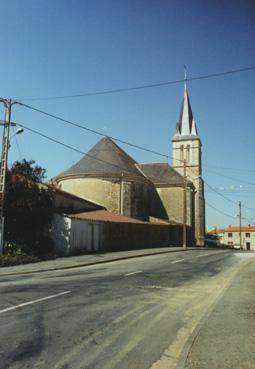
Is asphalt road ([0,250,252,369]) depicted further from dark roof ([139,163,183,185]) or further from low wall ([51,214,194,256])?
dark roof ([139,163,183,185])

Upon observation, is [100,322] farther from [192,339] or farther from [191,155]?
[191,155]

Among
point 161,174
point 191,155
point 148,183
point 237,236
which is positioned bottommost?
point 237,236

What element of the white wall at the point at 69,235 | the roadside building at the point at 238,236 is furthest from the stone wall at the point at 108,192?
the roadside building at the point at 238,236

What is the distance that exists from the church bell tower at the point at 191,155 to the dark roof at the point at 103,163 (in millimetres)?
14832

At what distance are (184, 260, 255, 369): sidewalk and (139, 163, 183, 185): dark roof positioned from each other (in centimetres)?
5354

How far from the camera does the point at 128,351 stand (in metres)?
6.27

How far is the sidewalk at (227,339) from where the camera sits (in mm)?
5660

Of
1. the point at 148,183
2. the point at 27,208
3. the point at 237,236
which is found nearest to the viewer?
the point at 27,208

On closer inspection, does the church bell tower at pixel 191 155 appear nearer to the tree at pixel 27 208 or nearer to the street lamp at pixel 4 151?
the tree at pixel 27 208

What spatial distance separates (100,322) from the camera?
810 centimetres

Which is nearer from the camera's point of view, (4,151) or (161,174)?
(4,151)

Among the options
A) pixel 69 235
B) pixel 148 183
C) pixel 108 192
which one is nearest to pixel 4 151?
pixel 69 235

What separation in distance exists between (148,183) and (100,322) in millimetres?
49600

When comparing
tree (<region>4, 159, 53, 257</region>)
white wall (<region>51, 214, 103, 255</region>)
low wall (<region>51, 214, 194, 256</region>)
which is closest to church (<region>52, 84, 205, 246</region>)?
low wall (<region>51, 214, 194, 256</region>)
